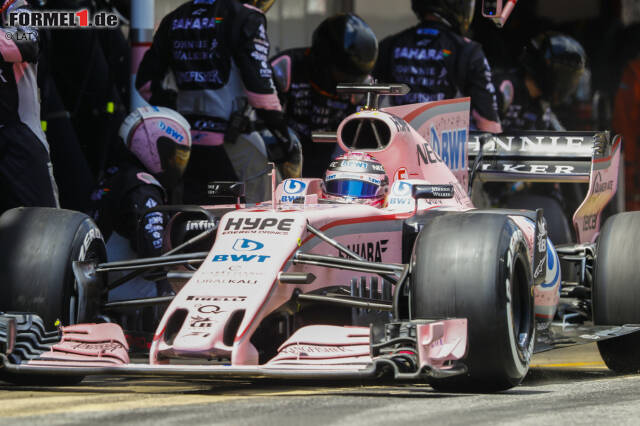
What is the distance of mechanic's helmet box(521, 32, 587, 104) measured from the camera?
1410 centimetres

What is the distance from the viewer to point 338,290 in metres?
6.98

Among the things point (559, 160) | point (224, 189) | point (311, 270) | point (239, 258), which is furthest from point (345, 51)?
point (239, 258)

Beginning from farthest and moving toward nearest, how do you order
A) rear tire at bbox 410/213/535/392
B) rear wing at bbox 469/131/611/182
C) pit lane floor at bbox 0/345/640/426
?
rear wing at bbox 469/131/611/182
rear tire at bbox 410/213/535/392
pit lane floor at bbox 0/345/640/426

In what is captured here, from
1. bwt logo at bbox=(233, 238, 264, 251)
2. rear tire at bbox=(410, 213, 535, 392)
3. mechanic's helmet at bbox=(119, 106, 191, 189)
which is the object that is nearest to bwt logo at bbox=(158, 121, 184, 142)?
mechanic's helmet at bbox=(119, 106, 191, 189)

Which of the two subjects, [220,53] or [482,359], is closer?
[482,359]

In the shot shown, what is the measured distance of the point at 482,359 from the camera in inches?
241

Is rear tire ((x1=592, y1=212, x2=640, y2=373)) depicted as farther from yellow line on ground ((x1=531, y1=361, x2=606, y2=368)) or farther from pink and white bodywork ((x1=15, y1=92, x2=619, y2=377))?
yellow line on ground ((x1=531, y1=361, x2=606, y2=368))

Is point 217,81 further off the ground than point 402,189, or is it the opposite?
point 217,81

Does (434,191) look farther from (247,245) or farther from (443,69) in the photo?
(443,69)

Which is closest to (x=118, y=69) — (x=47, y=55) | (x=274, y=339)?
(x=47, y=55)

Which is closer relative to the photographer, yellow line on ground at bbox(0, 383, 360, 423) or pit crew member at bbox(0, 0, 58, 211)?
yellow line on ground at bbox(0, 383, 360, 423)

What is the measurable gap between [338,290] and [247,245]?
26.6 inches

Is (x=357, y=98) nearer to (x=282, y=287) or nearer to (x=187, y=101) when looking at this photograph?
(x=187, y=101)

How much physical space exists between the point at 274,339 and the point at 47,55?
434 cm
